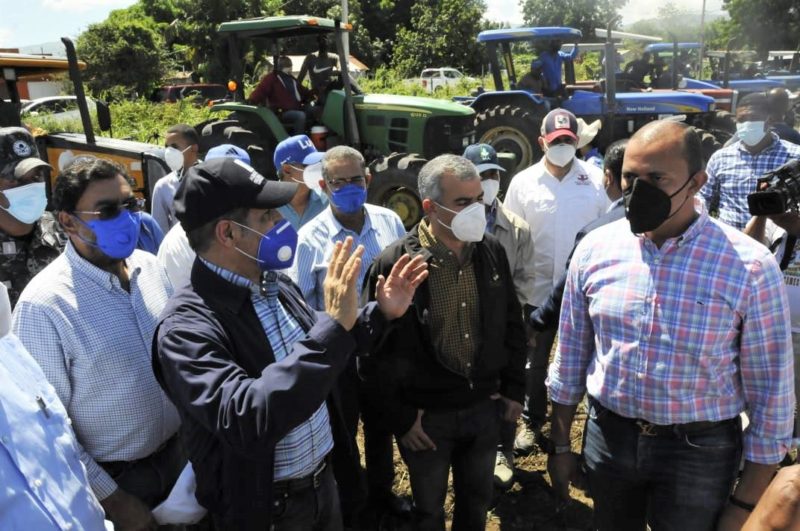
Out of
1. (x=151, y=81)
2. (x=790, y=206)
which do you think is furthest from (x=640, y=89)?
(x=151, y=81)

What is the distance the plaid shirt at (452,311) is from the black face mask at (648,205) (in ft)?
2.64

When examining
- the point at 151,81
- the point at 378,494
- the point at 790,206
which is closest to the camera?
the point at 790,206

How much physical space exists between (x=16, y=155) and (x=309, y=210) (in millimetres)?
1640

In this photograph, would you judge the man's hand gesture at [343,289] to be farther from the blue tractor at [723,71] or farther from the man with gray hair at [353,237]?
the blue tractor at [723,71]

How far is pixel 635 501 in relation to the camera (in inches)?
87.4

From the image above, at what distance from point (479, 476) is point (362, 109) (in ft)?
20.6

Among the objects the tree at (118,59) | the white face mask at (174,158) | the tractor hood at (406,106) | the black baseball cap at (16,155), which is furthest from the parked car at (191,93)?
the black baseball cap at (16,155)

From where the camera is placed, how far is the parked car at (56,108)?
53.5ft

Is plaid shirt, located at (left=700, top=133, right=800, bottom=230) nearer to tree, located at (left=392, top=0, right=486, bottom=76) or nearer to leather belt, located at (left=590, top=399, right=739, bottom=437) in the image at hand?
leather belt, located at (left=590, top=399, right=739, bottom=437)

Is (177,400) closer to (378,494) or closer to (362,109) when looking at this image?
(378,494)

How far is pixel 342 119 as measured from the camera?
816 centimetres

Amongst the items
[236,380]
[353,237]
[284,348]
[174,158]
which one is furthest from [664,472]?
[174,158]

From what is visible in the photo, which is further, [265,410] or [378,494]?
[378,494]

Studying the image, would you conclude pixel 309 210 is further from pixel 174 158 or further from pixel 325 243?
pixel 174 158
